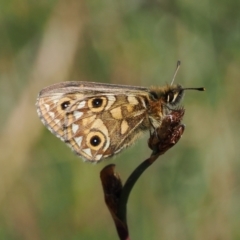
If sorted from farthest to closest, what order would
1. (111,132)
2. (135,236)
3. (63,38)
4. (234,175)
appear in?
(63,38), (234,175), (135,236), (111,132)

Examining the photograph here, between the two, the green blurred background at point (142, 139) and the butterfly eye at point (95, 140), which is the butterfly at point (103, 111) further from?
the green blurred background at point (142, 139)

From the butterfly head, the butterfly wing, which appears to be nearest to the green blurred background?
the butterfly wing

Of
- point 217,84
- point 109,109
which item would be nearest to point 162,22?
point 217,84

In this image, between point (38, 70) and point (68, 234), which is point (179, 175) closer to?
point (68, 234)

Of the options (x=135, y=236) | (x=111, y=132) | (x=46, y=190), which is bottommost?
(x=135, y=236)

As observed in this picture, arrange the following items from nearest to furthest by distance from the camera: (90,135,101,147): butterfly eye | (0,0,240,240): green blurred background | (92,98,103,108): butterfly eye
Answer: (90,135,101,147): butterfly eye
(92,98,103,108): butterfly eye
(0,0,240,240): green blurred background

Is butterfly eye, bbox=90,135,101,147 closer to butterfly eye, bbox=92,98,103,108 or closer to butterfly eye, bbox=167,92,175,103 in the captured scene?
butterfly eye, bbox=92,98,103,108

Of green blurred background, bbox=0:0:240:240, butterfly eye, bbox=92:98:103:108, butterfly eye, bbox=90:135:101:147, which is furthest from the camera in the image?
green blurred background, bbox=0:0:240:240

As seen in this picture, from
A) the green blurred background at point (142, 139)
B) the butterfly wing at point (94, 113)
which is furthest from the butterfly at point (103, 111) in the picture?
the green blurred background at point (142, 139)

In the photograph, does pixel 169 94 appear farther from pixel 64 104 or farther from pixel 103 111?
pixel 64 104
